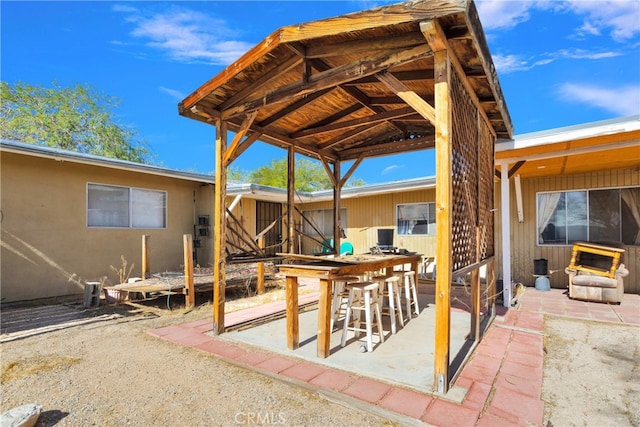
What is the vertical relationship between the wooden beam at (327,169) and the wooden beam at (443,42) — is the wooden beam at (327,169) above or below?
below

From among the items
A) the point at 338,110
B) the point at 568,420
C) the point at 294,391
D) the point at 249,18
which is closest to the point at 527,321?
the point at 568,420

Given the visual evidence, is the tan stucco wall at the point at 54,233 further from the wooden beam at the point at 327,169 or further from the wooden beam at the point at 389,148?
the wooden beam at the point at 389,148

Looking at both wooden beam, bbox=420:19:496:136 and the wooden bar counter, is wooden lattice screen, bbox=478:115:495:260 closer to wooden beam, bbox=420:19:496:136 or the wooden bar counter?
wooden beam, bbox=420:19:496:136

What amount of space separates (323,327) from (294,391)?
67cm

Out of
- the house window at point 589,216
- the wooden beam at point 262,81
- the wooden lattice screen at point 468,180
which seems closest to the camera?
the wooden lattice screen at point 468,180

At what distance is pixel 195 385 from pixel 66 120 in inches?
717

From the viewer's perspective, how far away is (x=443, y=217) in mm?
2480

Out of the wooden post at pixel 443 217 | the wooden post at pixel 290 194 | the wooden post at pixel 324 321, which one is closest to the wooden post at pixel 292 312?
the wooden post at pixel 324 321

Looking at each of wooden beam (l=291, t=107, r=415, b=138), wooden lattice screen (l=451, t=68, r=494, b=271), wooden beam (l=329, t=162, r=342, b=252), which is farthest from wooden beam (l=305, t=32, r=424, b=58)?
wooden beam (l=329, t=162, r=342, b=252)

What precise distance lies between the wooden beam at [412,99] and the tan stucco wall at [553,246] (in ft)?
19.8

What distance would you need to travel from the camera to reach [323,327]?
125 inches

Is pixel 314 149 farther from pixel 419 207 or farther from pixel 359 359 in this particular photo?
pixel 419 207

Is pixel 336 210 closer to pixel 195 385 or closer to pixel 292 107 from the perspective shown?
pixel 292 107

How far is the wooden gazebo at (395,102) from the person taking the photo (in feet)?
8.09
